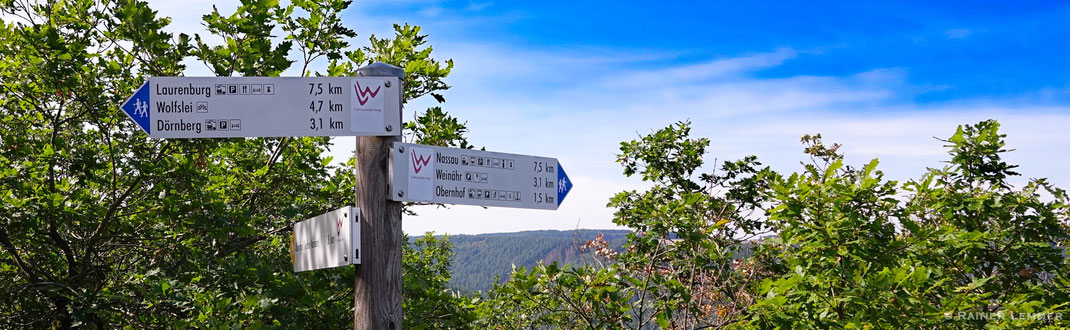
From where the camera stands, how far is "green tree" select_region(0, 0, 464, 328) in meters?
5.33

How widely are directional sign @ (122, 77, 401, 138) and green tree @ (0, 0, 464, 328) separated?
184 centimetres

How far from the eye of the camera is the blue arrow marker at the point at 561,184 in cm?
357

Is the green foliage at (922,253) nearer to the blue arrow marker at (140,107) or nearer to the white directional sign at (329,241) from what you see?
the white directional sign at (329,241)

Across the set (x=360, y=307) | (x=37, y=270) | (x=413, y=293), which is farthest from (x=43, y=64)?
(x=360, y=307)

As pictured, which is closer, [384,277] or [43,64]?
[384,277]

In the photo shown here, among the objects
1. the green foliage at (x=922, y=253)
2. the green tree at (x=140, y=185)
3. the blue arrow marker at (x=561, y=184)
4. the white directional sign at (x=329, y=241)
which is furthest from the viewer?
the green tree at (x=140, y=185)

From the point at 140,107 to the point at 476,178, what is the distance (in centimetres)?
143

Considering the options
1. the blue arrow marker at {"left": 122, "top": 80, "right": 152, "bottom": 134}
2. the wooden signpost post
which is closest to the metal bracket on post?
the wooden signpost post

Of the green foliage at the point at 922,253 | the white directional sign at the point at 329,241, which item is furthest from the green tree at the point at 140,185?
the green foliage at the point at 922,253

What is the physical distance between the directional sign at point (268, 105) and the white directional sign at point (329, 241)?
0.37 m

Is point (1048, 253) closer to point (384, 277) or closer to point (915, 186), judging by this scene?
point (915, 186)

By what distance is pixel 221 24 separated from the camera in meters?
6.09

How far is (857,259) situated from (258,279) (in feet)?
13.1

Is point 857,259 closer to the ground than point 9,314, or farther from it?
farther from it
